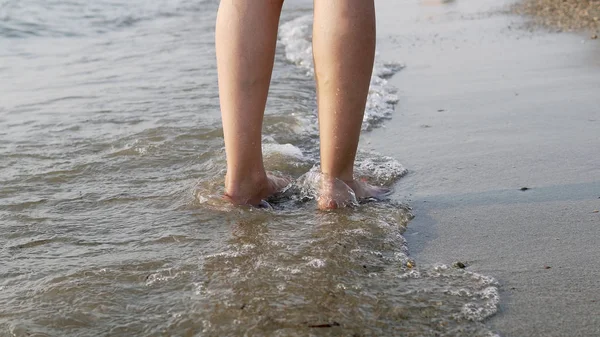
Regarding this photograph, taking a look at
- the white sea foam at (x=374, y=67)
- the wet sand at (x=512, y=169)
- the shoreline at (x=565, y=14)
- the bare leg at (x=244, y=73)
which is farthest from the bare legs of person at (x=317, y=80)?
the shoreline at (x=565, y=14)

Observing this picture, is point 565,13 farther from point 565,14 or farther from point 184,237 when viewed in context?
point 184,237

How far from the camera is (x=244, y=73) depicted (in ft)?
7.01

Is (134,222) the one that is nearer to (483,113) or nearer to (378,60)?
(483,113)

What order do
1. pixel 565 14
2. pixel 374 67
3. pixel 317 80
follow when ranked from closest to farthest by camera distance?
pixel 317 80 < pixel 374 67 < pixel 565 14

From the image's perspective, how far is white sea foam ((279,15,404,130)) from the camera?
136 inches

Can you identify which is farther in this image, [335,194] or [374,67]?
[374,67]

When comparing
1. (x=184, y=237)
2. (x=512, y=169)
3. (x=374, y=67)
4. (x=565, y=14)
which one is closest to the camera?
(x=184, y=237)

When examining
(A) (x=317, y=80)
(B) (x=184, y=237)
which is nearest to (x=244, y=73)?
(A) (x=317, y=80)

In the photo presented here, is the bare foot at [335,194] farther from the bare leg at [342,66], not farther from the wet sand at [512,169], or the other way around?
the wet sand at [512,169]

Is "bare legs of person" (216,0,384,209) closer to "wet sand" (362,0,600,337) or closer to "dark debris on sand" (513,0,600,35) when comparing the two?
"wet sand" (362,0,600,337)

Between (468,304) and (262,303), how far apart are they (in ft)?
1.36

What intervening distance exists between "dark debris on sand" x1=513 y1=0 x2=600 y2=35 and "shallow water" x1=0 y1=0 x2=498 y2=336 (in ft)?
7.50

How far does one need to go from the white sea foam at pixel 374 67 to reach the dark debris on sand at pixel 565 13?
4.84 feet

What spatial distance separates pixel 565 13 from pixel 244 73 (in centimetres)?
484
